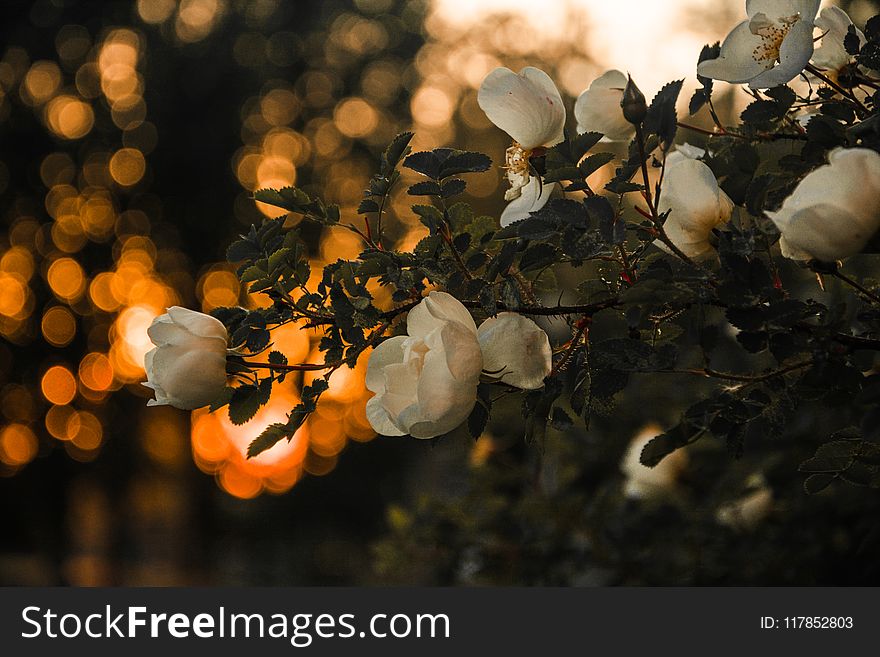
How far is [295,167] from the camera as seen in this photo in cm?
838

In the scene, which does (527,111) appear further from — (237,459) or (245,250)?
(237,459)

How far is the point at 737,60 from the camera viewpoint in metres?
0.90

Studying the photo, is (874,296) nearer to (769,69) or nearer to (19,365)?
(769,69)

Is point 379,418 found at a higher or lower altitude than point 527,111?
lower

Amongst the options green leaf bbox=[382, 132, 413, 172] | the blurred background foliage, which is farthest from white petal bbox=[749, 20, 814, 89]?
the blurred background foliage

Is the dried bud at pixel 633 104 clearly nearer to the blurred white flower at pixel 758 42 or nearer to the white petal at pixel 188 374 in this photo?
the blurred white flower at pixel 758 42

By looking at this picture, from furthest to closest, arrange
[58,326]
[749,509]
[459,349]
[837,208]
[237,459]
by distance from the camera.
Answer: [237,459] → [58,326] → [749,509] → [459,349] → [837,208]

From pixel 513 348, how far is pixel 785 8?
0.41 meters

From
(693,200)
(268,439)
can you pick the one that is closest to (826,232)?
(693,200)

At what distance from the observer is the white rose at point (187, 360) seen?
2.85ft

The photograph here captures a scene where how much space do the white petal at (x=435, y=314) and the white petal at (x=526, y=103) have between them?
207mm

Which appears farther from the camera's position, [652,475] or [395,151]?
[652,475]

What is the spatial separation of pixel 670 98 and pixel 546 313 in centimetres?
21

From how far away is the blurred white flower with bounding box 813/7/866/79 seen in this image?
941 millimetres
